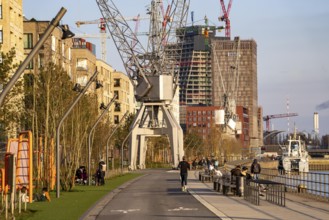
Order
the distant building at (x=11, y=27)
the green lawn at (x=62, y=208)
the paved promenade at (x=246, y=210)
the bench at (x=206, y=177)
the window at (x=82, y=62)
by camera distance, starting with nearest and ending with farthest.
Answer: the paved promenade at (x=246, y=210) → the green lawn at (x=62, y=208) → the bench at (x=206, y=177) → the distant building at (x=11, y=27) → the window at (x=82, y=62)

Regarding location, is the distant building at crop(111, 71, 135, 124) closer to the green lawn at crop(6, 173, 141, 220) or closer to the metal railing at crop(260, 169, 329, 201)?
the metal railing at crop(260, 169, 329, 201)

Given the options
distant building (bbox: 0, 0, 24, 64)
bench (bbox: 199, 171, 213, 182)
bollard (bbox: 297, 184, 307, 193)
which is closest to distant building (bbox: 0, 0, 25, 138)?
distant building (bbox: 0, 0, 24, 64)

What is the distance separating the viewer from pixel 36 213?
3086 cm

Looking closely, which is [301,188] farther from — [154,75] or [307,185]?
[154,75]

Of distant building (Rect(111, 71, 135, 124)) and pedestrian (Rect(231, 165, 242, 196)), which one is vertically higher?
distant building (Rect(111, 71, 135, 124))

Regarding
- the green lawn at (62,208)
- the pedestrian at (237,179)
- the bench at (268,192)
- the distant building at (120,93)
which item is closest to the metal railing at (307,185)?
the pedestrian at (237,179)

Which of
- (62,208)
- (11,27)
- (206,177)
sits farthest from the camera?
(11,27)

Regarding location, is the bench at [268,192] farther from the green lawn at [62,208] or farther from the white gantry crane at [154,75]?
the white gantry crane at [154,75]

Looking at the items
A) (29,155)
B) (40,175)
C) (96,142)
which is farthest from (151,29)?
(29,155)

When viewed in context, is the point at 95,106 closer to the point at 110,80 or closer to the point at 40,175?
the point at 40,175

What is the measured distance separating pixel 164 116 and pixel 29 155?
9054cm

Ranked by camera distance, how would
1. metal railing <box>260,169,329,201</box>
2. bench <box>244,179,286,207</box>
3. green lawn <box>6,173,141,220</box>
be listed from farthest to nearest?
1. metal railing <box>260,169,329,201</box>
2. bench <box>244,179,286,207</box>
3. green lawn <box>6,173,141,220</box>

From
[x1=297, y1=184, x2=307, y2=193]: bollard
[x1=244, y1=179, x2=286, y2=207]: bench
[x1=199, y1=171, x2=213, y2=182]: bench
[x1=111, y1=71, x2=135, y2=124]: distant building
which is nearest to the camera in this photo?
[x1=244, y1=179, x2=286, y2=207]: bench

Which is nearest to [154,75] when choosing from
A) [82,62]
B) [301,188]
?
[82,62]
